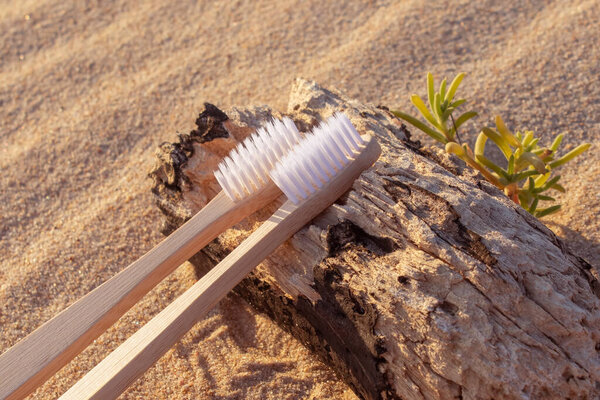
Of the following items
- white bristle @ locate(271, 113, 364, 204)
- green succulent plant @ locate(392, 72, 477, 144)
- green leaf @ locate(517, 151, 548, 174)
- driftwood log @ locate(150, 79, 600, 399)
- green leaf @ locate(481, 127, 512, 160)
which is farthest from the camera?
green succulent plant @ locate(392, 72, 477, 144)

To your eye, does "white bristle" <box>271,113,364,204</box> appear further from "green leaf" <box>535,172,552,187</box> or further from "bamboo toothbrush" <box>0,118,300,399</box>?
"green leaf" <box>535,172,552,187</box>

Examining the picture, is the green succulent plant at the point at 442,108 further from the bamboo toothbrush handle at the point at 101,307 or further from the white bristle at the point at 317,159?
the bamboo toothbrush handle at the point at 101,307

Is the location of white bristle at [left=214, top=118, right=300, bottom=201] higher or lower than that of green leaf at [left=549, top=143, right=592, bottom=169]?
higher

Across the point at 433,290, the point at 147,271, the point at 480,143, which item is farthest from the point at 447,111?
the point at 147,271

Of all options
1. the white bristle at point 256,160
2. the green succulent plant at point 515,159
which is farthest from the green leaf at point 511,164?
the white bristle at point 256,160

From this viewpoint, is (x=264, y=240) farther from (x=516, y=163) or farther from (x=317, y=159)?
(x=516, y=163)

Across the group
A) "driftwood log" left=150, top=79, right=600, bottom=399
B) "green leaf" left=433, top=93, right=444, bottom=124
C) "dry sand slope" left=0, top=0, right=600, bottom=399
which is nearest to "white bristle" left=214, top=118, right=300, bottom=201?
"driftwood log" left=150, top=79, right=600, bottom=399
